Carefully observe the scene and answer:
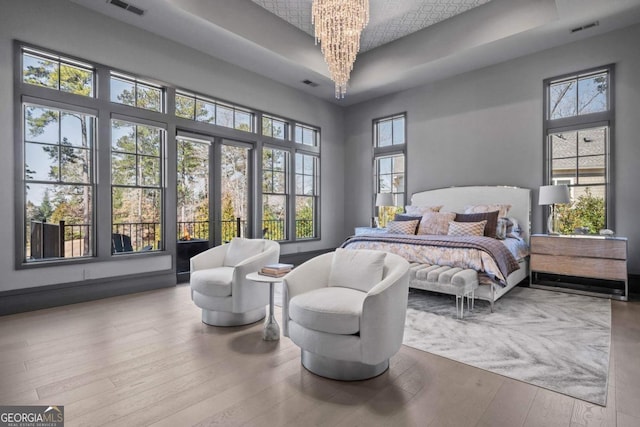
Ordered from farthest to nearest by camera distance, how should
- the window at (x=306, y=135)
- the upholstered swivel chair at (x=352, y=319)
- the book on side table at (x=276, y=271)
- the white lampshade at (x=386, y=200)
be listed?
1. the window at (x=306, y=135)
2. the white lampshade at (x=386, y=200)
3. the book on side table at (x=276, y=271)
4. the upholstered swivel chair at (x=352, y=319)

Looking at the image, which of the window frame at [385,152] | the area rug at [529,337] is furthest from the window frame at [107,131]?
the window frame at [385,152]

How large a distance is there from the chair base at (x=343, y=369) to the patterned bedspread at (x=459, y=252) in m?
1.94

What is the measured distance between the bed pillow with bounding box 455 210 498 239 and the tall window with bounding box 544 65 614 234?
4.26 ft

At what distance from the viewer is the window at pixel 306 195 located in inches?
276

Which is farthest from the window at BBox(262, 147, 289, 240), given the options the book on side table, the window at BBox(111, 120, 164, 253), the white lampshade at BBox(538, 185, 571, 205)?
the white lampshade at BBox(538, 185, 571, 205)

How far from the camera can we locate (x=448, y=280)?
3.50 meters

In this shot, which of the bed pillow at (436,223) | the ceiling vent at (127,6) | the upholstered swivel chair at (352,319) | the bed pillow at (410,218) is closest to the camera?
the upholstered swivel chair at (352,319)

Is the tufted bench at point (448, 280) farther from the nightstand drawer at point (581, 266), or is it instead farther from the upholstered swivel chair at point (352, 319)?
the nightstand drawer at point (581, 266)

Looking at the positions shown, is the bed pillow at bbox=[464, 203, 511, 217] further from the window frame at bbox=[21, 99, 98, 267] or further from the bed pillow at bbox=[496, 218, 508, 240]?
the window frame at bbox=[21, 99, 98, 267]

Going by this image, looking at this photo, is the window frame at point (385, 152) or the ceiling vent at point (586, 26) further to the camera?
the window frame at point (385, 152)

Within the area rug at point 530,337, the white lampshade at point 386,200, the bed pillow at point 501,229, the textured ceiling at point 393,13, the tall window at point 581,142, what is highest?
the textured ceiling at point 393,13

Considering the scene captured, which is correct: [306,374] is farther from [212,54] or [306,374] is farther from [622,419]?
[212,54]

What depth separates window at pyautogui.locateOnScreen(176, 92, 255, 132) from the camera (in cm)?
517

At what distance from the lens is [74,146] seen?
413 centimetres
